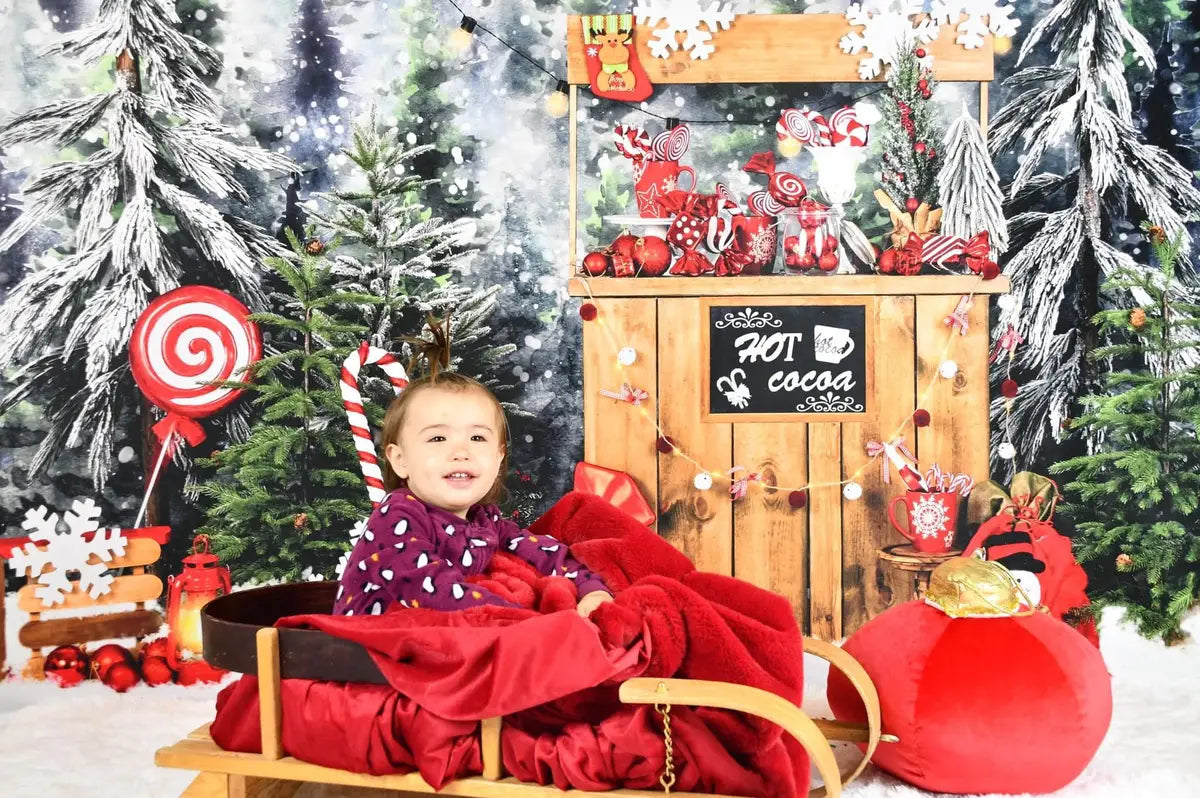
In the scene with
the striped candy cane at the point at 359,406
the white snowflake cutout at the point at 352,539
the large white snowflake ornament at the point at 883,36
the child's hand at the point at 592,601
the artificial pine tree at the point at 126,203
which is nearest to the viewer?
the child's hand at the point at 592,601

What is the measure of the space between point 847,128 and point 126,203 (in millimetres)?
2194

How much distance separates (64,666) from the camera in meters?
3.33

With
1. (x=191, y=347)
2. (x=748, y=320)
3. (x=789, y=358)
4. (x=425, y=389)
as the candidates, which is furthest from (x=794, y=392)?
(x=191, y=347)

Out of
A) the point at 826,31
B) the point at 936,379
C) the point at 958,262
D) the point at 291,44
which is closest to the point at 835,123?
the point at 826,31

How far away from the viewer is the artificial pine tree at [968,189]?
133 inches

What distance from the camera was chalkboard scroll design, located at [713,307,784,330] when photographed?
11.1 ft

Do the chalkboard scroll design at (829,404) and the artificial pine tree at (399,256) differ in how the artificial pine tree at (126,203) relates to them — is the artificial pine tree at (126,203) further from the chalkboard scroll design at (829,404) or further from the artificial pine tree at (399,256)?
the chalkboard scroll design at (829,404)

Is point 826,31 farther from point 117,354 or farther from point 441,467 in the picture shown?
point 117,354

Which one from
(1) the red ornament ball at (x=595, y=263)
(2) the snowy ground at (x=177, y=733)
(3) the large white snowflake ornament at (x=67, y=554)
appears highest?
(1) the red ornament ball at (x=595, y=263)

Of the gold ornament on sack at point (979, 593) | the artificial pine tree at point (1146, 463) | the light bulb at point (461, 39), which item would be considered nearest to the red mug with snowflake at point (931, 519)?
the artificial pine tree at point (1146, 463)

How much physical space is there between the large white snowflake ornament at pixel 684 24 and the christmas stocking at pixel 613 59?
0.06m

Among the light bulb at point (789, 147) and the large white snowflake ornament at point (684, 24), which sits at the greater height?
the large white snowflake ornament at point (684, 24)

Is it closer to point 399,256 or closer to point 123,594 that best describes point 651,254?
point 399,256

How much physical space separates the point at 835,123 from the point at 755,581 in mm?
1389
